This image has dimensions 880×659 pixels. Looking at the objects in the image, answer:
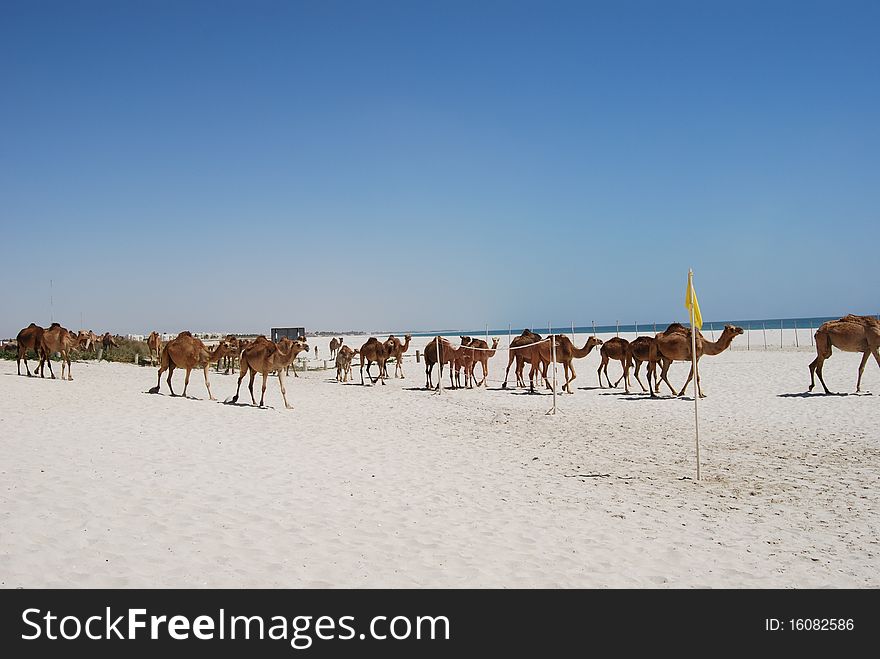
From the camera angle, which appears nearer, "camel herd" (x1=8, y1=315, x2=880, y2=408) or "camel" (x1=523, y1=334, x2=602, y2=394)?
"camel herd" (x1=8, y1=315, x2=880, y2=408)

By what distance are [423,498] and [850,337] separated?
18774 mm

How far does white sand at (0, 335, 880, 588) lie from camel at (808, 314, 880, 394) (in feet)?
15.2

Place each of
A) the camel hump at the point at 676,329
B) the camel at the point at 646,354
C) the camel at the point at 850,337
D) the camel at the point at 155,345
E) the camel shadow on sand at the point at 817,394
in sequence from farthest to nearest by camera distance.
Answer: the camel at the point at 155,345, the camel hump at the point at 676,329, the camel at the point at 646,354, the camel at the point at 850,337, the camel shadow on sand at the point at 817,394

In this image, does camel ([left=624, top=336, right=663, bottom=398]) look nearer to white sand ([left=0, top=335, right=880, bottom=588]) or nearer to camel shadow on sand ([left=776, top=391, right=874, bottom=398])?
camel shadow on sand ([left=776, top=391, right=874, bottom=398])

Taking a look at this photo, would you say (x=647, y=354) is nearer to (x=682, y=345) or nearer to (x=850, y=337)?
(x=682, y=345)

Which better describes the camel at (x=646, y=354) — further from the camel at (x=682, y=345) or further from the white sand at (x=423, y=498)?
the white sand at (x=423, y=498)

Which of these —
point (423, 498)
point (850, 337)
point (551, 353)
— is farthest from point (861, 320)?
point (423, 498)

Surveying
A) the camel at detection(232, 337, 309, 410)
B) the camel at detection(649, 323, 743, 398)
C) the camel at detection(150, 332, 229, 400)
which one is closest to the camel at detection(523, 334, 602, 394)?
the camel at detection(649, 323, 743, 398)

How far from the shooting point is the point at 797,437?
A: 13.7m

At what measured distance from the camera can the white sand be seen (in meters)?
5.98

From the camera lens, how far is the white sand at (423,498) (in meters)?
5.98

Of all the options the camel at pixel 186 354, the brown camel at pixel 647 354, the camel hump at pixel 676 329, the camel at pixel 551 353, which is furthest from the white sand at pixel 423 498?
the camel at pixel 551 353

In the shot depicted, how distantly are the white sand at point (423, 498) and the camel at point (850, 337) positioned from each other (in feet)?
15.2

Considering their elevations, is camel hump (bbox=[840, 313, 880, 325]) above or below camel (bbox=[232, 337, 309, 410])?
above
